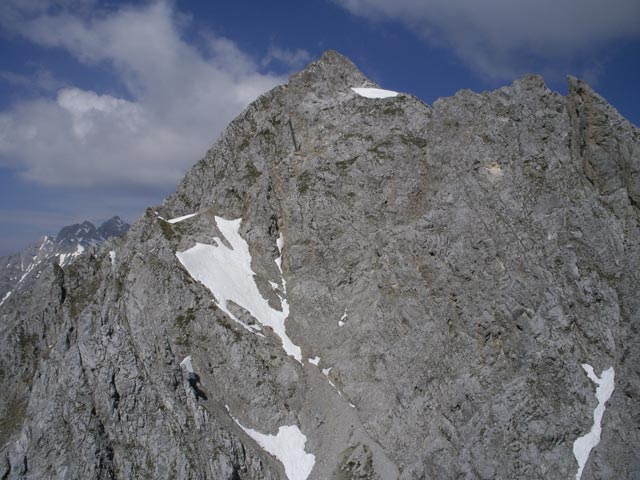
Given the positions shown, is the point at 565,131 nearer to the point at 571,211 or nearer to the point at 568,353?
the point at 571,211

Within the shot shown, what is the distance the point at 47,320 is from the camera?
75.2 m

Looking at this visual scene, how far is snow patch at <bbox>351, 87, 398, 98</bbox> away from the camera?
83812 millimetres

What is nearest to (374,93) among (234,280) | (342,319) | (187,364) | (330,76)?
(330,76)

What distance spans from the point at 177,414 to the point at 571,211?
160 ft

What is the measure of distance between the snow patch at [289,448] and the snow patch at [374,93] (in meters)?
54.3

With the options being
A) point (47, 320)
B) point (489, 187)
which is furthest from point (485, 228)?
point (47, 320)

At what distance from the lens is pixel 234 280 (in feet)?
223

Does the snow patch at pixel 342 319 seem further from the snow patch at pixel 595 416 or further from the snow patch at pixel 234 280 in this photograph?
the snow patch at pixel 595 416

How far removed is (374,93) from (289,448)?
58783 millimetres

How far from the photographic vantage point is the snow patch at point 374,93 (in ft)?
275

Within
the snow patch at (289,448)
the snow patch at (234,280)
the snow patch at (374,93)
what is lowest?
the snow patch at (289,448)

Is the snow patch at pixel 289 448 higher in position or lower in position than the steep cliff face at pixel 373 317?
lower

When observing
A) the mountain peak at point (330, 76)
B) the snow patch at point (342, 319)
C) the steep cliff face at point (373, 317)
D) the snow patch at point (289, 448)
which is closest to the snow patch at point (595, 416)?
the steep cliff face at point (373, 317)

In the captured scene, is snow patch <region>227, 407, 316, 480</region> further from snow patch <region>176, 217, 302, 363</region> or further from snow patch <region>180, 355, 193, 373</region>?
snow patch <region>176, 217, 302, 363</region>
